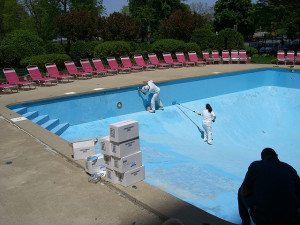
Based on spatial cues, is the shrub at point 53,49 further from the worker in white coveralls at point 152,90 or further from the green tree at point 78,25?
the worker in white coveralls at point 152,90

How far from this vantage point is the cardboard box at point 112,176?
5023 millimetres

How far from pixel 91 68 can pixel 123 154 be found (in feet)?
38.3

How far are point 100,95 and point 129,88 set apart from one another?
1174 mm

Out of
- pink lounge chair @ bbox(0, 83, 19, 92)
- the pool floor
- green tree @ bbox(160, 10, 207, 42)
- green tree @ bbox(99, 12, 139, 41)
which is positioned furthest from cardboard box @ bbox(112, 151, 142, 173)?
green tree @ bbox(160, 10, 207, 42)

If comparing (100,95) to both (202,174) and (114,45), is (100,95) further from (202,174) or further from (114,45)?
(114,45)

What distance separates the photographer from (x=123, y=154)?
4.94 m

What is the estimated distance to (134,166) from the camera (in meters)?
5.10

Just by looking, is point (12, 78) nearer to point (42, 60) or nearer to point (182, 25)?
point (42, 60)

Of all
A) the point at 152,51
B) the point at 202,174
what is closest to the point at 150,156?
the point at 202,174

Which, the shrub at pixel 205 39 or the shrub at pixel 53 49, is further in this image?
the shrub at pixel 205 39

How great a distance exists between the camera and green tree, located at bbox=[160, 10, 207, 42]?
953 inches

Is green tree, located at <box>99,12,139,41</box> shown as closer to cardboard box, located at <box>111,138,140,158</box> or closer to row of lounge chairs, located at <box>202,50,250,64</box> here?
row of lounge chairs, located at <box>202,50,250,64</box>

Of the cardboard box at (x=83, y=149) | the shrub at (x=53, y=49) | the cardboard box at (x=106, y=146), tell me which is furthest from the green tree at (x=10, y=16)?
the cardboard box at (x=106, y=146)

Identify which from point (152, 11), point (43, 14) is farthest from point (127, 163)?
point (152, 11)
